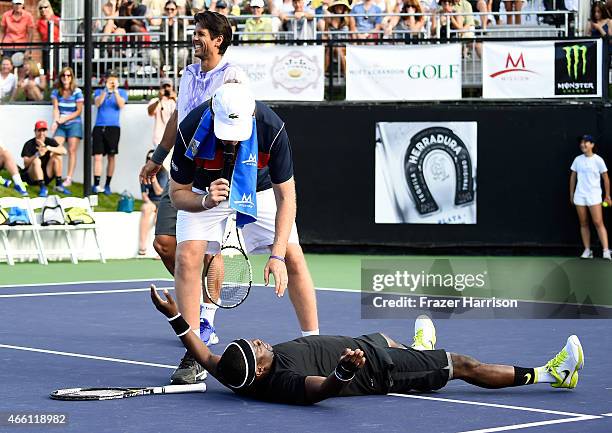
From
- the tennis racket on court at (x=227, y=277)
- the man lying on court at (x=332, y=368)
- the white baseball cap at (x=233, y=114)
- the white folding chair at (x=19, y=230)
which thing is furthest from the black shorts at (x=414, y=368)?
the white folding chair at (x=19, y=230)

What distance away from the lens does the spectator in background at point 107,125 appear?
794 inches

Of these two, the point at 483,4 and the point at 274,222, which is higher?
the point at 483,4

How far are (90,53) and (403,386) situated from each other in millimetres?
12561

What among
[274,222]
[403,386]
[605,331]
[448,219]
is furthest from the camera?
[448,219]

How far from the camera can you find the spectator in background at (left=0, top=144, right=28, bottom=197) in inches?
744

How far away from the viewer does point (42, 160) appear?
64.8 ft

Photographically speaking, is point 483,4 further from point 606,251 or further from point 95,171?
point 95,171

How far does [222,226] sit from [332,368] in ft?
4.66

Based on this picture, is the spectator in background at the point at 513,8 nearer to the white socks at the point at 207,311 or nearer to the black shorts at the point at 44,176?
the black shorts at the point at 44,176

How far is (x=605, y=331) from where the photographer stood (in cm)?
1052

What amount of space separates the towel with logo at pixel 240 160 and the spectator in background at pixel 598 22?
13.1m

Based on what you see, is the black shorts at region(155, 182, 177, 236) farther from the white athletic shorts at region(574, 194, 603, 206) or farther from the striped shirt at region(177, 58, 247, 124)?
the white athletic shorts at region(574, 194, 603, 206)

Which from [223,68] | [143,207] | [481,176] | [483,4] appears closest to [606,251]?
[481,176]

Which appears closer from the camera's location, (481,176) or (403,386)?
(403,386)
